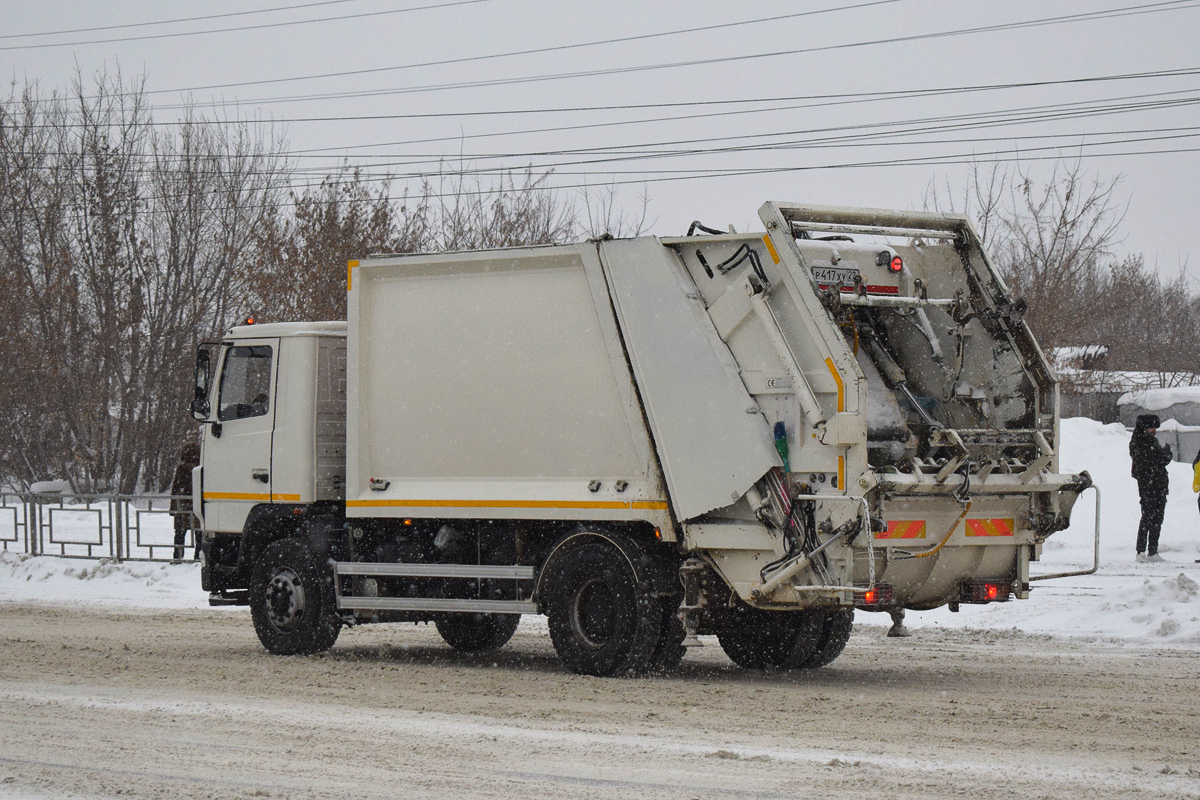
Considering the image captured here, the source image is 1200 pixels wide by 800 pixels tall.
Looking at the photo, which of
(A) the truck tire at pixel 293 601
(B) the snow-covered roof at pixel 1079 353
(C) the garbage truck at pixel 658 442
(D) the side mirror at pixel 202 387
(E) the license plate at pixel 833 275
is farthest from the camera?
(B) the snow-covered roof at pixel 1079 353

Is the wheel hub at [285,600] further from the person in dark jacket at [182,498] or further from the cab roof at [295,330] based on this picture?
the person in dark jacket at [182,498]

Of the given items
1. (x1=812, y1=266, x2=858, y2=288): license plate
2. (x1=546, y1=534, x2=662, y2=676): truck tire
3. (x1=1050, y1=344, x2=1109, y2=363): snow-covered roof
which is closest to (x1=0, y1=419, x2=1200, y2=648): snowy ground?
(x1=546, y1=534, x2=662, y2=676): truck tire

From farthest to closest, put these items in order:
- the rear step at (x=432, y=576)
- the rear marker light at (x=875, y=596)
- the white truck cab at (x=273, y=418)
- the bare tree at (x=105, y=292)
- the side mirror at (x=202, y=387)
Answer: the bare tree at (x=105, y=292), the side mirror at (x=202, y=387), the white truck cab at (x=273, y=418), the rear step at (x=432, y=576), the rear marker light at (x=875, y=596)

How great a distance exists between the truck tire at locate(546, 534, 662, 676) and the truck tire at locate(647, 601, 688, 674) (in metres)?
0.10

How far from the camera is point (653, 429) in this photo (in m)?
10.4

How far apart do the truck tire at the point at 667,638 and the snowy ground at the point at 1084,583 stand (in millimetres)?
4464

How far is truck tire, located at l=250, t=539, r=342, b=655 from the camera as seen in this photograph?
12.2m

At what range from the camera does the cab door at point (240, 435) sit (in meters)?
12.5

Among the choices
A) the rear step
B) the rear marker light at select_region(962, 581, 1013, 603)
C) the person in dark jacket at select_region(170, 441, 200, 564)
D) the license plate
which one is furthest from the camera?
the person in dark jacket at select_region(170, 441, 200, 564)

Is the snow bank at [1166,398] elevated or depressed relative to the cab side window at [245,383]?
depressed

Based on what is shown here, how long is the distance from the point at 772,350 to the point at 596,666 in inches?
104

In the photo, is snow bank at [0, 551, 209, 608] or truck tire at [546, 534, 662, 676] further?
snow bank at [0, 551, 209, 608]

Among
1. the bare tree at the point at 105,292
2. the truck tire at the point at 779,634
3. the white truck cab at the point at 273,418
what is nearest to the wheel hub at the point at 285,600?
the white truck cab at the point at 273,418

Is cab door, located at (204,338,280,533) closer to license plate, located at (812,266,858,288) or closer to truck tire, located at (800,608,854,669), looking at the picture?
truck tire, located at (800,608,854,669)
